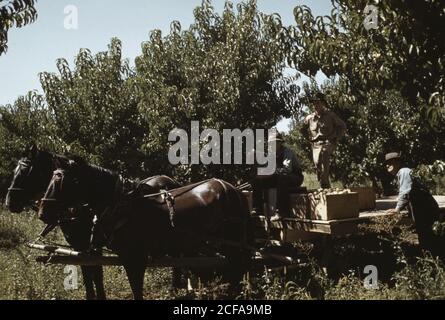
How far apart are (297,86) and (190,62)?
267cm

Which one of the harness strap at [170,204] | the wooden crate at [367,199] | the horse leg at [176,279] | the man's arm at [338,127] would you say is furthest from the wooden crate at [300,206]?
the horse leg at [176,279]

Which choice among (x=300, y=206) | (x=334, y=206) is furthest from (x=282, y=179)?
(x=334, y=206)

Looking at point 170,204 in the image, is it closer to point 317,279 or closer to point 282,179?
point 282,179

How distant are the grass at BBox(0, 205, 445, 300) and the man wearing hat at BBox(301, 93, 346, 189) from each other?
138 centimetres

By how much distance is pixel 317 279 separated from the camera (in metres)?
4.98

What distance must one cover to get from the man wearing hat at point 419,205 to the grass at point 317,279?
7.9 inches

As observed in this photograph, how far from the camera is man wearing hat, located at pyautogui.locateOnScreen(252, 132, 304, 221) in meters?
5.32

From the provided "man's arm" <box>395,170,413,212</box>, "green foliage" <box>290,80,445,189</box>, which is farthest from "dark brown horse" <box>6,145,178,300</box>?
"green foliage" <box>290,80,445,189</box>

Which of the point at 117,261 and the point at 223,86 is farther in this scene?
the point at 223,86

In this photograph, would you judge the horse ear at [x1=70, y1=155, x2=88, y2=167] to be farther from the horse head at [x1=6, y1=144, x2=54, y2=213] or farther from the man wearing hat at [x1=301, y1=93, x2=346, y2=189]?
the man wearing hat at [x1=301, y1=93, x2=346, y2=189]

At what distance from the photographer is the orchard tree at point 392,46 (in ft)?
14.0

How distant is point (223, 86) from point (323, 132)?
2.74m

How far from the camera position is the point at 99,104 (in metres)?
11.1

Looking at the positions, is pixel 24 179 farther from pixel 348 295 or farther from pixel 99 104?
pixel 99 104
